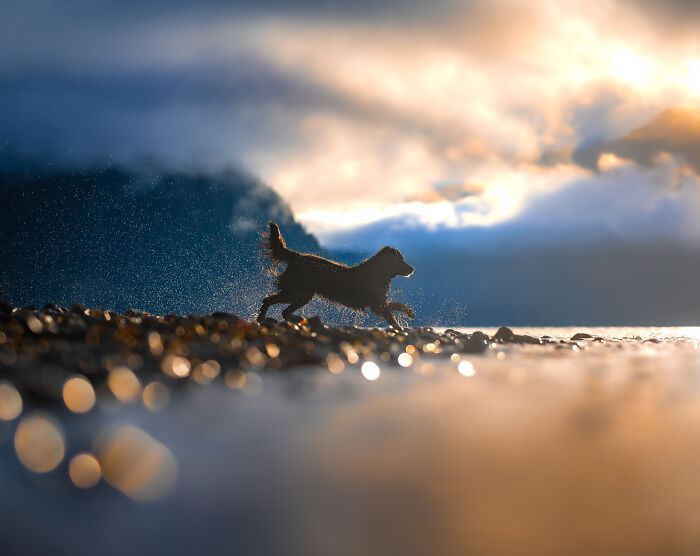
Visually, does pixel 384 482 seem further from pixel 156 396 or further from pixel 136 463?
pixel 156 396

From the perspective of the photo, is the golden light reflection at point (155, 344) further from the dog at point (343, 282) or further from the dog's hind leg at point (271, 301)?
the dog at point (343, 282)

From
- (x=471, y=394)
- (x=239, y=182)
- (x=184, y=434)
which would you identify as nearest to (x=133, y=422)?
(x=184, y=434)

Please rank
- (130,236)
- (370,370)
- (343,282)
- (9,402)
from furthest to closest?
(130,236) < (343,282) < (370,370) < (9,402)

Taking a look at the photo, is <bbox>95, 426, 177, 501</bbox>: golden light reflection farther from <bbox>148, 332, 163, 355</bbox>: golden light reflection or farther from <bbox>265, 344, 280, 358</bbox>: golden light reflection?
<bbox>265, 344, 280, 358</bbox>: golden light reflection

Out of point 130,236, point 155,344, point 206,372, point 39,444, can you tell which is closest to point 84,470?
point 39,444

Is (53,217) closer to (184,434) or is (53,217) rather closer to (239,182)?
(239,182)

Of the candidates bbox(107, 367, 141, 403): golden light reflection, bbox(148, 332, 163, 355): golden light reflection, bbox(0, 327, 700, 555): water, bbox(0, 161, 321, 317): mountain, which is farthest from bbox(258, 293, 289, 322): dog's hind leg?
bbox(0, 161, 321, 317): mountain
